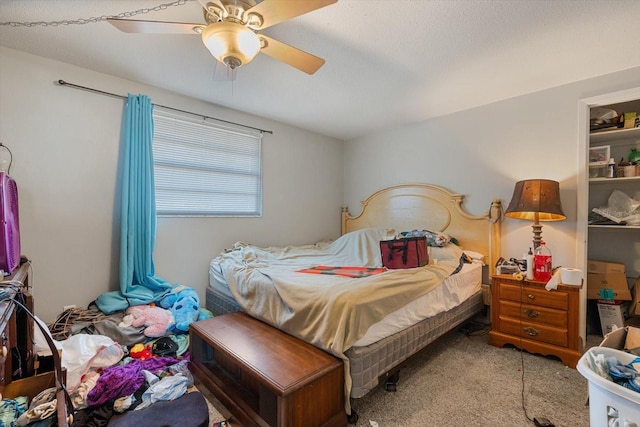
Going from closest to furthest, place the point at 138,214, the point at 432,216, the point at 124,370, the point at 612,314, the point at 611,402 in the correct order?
the point at 611,402 → the point at 124,370 → the point at 612,314 → the point at 138,214 → the point at 432,216

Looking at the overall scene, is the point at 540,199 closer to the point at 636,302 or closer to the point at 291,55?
the point at 636,302

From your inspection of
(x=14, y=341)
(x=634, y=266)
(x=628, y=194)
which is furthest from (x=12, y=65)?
(x=634, y=266)

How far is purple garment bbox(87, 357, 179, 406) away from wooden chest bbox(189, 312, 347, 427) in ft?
1.03

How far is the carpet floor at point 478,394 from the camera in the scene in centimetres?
154

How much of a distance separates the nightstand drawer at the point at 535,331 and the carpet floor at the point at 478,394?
0.15 metres

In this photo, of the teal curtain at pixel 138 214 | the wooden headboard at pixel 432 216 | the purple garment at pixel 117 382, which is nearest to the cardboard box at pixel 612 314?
the wooden headboard at pixel 432 216

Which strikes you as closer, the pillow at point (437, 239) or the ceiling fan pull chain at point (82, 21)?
the ceiling fan pull chain at point (82, 21)

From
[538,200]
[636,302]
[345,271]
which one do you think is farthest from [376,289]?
[636,302]

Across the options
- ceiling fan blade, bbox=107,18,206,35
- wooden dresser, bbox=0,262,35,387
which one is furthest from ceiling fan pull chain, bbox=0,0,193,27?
wooden dresser, bbox=0,262,35,387

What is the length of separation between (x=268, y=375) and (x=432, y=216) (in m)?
2.66

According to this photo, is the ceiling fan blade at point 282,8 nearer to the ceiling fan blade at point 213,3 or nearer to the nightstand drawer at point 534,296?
the ceiling fan blade at point 213,3

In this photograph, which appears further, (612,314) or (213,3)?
(612,314)

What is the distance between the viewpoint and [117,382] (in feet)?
5.33

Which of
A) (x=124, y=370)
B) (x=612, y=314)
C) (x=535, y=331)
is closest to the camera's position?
(x=124, y=370)
